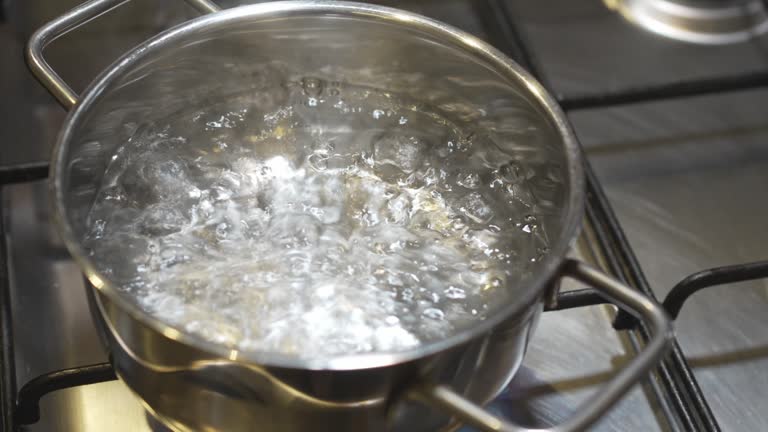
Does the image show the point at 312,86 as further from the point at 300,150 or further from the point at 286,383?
the point at 286,383

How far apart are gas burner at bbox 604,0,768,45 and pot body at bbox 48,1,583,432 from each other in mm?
316

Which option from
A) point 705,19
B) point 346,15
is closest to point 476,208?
point 346,15

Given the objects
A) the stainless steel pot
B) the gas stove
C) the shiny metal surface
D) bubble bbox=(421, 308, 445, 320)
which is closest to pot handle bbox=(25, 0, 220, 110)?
the stainless steel pot

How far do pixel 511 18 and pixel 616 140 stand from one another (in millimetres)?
143

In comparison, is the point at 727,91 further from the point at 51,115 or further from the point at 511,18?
the point at 51,115

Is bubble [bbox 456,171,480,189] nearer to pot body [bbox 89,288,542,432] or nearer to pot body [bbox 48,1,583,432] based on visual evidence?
pot body [bbox 48,1,583,432]

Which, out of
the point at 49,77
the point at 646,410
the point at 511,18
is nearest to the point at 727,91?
the point at 511,18

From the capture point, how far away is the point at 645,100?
2.24ft

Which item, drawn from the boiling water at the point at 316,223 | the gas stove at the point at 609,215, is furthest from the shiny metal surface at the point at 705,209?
the boiling water at the point at 316,223

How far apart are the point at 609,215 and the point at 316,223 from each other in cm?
22

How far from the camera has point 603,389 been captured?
0.38 m

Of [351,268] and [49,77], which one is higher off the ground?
[49,77]

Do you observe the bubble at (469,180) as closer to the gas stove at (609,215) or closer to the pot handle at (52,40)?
the gas stove at (609,215)

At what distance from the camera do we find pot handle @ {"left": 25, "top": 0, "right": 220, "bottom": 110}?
491mm
